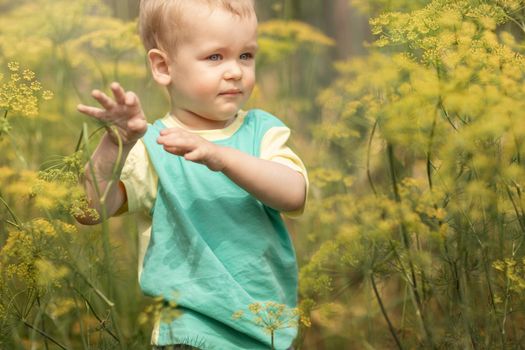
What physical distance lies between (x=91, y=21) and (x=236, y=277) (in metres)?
A: 1.90

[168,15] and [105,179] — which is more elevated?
[168,15]

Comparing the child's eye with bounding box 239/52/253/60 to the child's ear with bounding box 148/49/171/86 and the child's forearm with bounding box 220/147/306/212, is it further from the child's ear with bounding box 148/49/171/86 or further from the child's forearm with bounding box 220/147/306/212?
the child's forearm with bounding box 220/147/306/212

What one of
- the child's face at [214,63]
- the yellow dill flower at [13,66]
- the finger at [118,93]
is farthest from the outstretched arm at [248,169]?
the yellow dill flower at [13,66]

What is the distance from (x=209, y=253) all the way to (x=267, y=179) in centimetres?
28

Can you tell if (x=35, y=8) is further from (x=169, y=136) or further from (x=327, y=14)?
(x=327, y=14)

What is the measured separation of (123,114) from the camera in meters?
2.15

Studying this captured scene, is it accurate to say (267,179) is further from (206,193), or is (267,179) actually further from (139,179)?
(139,179)

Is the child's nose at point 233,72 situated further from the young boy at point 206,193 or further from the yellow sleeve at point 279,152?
the yellow sleeve at point 279,152

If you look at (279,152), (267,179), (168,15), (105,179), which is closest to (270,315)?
(267,179)

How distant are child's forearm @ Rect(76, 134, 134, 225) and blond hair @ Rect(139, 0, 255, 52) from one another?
1.20 feet

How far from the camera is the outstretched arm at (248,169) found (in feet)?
6.97

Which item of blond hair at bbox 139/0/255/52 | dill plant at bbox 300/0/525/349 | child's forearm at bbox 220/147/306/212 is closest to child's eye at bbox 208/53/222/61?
blond hair at bbox 139/0/255/52

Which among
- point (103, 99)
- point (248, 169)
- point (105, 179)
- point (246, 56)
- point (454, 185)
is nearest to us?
point (103, 99)

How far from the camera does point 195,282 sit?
2381mm
